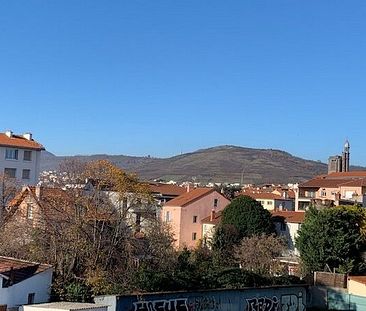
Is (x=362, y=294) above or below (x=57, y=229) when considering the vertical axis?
→ below

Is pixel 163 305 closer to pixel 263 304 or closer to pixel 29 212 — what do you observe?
pixel 263 304

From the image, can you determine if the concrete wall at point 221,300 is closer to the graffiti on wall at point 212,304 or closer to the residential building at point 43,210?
the graffiti on wall at point 212,304

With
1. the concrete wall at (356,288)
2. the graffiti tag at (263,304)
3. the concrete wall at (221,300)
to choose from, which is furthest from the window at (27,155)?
the graffiti tag at (263,304)

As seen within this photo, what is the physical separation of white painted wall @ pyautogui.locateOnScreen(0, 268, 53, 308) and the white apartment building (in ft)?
139

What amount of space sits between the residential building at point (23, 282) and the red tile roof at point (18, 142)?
42.3 metres

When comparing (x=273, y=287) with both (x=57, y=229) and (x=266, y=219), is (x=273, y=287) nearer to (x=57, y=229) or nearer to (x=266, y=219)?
(x=57, y=229)

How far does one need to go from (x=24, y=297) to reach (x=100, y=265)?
6.72 m

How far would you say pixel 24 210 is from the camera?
141 feet

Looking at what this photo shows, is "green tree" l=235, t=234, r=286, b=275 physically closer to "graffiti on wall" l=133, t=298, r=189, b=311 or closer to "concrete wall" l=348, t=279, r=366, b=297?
"concrete wall" l=348, t=279, r=366, b=297

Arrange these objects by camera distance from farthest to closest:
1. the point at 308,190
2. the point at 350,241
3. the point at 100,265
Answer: the point at 308,190 → the point at 350,241 → the point at 100,265

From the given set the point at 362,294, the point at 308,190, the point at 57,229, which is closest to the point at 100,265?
the point at 57,229

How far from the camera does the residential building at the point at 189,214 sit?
223 ft

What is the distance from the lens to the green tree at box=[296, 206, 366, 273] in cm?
4538

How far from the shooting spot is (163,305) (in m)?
29.1
